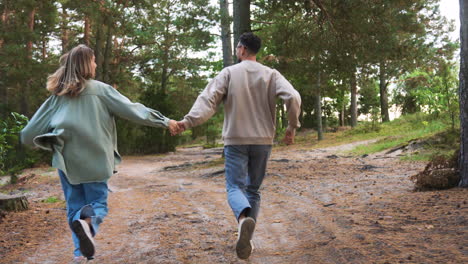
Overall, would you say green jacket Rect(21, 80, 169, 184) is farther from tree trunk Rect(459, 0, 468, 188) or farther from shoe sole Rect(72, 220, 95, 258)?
tree trunk Rect(459, 0, 468, 188)

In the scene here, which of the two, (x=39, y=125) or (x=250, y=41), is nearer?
(x=39, y=125)

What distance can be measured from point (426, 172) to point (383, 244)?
3.40m

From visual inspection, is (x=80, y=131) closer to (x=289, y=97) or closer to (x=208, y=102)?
(x=208, y=102)

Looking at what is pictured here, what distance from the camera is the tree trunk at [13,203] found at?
6.87 metres

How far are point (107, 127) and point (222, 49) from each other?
14.8 m

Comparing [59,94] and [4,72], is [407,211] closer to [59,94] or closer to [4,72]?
[59,94]

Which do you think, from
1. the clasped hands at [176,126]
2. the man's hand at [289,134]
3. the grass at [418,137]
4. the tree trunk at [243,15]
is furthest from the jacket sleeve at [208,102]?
the tree trunk at [243,15]

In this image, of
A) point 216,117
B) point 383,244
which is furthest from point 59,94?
point 216,117

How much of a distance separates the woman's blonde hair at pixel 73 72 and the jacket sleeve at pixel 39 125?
0.17 metres

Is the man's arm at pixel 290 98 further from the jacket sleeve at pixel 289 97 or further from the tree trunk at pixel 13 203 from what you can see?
the tree trunk at pixel 13 203

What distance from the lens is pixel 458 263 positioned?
338cm

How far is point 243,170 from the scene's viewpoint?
4.09 meters

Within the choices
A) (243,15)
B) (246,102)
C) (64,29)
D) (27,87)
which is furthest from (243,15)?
(64,29)

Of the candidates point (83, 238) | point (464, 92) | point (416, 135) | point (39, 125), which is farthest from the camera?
point (416, 135)
